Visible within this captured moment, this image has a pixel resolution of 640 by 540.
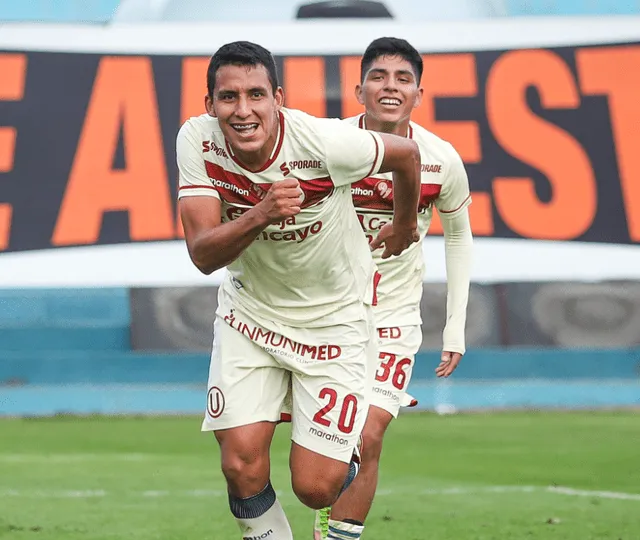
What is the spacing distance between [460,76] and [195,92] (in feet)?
10.7

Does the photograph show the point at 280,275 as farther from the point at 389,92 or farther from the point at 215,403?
the point at 389,92

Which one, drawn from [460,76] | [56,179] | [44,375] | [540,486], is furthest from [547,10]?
[540,486]

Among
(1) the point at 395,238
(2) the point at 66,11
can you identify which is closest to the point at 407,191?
(1) the point at 395,238

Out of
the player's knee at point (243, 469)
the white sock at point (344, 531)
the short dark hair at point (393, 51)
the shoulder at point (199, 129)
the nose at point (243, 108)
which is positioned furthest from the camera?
the short dark hair at point (393, 51)

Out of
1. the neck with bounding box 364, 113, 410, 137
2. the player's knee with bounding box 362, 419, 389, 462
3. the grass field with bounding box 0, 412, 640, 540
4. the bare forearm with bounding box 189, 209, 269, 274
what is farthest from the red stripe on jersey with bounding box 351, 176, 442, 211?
the grass field with bounding box 0, 412, 640, 540

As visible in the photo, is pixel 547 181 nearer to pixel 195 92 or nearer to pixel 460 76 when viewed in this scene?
pixel 460 76

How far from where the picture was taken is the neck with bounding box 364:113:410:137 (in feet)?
20.3

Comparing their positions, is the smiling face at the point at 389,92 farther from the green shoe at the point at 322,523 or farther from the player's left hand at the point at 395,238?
the green shoe at the point at 322,523

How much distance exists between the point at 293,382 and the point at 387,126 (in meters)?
1.49

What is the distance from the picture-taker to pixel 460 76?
52.7 ft

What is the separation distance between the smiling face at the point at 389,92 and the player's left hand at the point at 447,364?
109cm

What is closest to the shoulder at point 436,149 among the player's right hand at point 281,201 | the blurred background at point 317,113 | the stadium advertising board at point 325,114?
the player's right hand at point 281,201

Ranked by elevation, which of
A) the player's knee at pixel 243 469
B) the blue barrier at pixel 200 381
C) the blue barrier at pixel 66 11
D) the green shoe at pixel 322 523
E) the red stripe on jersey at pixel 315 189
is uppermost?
the blue barrier at pixel 66 11

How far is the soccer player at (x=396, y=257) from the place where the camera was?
6.09m
